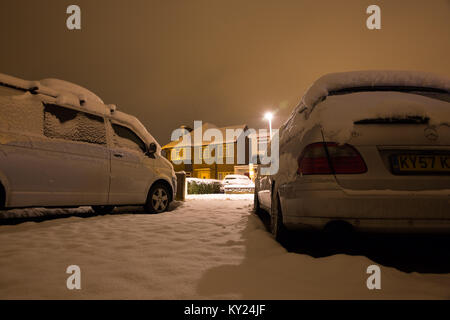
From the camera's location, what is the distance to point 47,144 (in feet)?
13.7

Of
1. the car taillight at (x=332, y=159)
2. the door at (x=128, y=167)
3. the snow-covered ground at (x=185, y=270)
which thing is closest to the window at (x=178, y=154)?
the door at (x=128, y=167)

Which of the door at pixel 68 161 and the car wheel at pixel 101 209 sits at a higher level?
the door at pixel 68 161

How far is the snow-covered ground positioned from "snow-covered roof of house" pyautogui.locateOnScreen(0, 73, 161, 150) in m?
2.19

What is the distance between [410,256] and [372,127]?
144cm

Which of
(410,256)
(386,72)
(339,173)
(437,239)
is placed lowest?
(410,256)

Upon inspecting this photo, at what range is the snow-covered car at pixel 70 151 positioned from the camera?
3.80 m

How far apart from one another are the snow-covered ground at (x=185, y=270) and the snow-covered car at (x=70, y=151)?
2.76 ft

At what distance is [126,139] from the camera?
564 cm

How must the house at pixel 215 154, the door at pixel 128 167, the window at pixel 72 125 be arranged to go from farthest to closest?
the house at pixel 215 154, the door at pixel 128 167, the window at pixel 72 125

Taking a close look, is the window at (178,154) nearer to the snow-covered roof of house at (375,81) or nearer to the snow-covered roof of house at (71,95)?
the snow-covered roof of house at (71,95)
